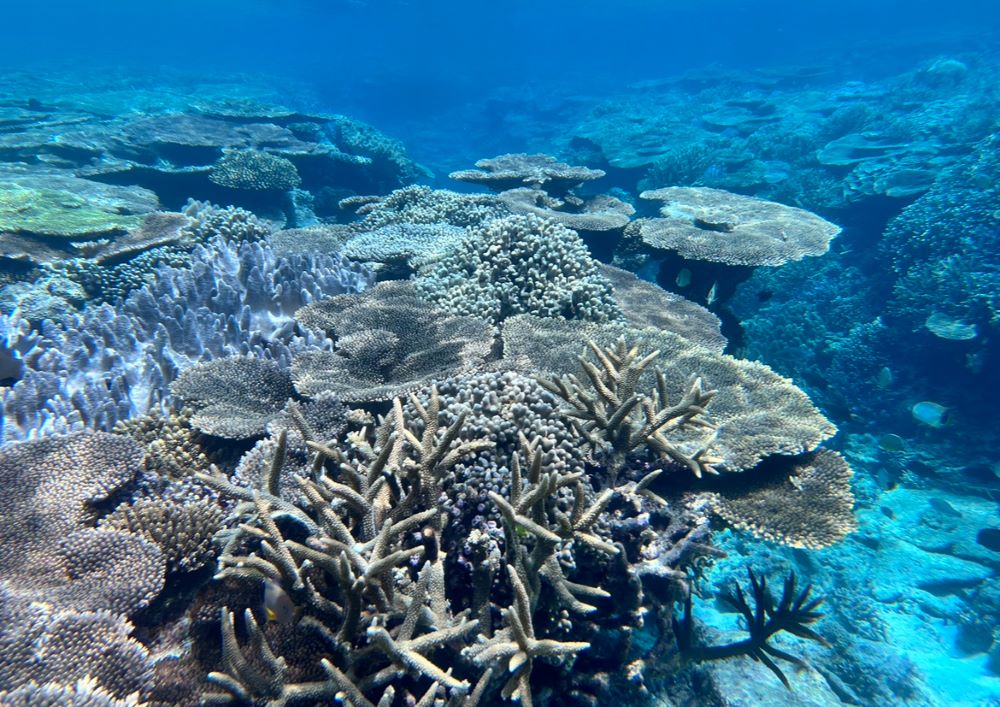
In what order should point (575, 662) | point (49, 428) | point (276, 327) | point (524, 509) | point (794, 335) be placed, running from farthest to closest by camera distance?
1. point (794, 335)
2. point (276, 327)
3. point (49, 428)
4. point (575, 662)
5. point (524, 509)

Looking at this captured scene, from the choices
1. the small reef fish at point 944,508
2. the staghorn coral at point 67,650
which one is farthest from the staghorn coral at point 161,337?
the small reef fish at point 944,508

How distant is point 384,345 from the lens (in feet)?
13.6

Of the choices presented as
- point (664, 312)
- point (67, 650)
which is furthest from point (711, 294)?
point (67, 650)

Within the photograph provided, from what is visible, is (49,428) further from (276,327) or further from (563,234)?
(563,234)

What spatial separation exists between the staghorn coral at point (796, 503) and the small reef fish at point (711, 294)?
406 centimetres

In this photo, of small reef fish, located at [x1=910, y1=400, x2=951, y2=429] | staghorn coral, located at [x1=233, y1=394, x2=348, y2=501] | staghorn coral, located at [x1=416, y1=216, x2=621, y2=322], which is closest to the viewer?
staghorn coral, located at [x1=233, y1=394, x2=348, y2=501]

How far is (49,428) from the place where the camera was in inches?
137

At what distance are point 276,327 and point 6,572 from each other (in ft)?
9.29

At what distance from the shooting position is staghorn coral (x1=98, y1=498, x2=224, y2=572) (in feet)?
8.89

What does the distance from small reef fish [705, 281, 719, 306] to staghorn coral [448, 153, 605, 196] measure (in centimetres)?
337

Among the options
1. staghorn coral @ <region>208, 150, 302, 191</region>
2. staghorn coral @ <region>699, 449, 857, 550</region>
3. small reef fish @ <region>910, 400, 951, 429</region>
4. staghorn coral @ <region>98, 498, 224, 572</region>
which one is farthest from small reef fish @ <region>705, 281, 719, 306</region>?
staghorn coral @ <region>208, 150, 302, 191</region>

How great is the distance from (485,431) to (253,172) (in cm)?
1099

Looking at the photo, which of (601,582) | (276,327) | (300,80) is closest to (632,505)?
(601,582)

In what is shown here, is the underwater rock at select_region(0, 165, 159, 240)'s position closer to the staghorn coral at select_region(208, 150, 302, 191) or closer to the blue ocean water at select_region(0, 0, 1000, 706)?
the blue ocean water at select_region(0, 0, 1000, 706)
